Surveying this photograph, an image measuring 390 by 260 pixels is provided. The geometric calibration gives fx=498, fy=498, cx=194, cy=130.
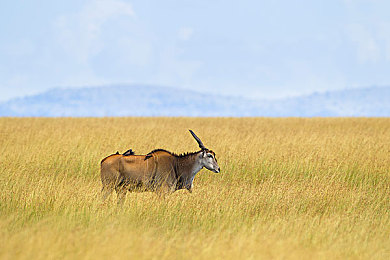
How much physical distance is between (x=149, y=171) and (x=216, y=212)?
1.32 m

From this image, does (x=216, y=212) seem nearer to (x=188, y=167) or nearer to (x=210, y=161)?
(x=210, y=161)

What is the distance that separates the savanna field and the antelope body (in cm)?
24

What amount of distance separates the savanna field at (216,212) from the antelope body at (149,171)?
24 cm

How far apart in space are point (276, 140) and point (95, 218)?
1122 centimetres

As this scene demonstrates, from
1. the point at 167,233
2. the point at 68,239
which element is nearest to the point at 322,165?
the point at 167,233

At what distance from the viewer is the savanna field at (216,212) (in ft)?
18.6

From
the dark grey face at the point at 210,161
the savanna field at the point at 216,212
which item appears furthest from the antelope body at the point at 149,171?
the savanna field at the point at 216,212

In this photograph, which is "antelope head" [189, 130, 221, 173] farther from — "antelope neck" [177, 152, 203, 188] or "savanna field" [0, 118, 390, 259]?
"savanna field" [0, 118, 390, 259]

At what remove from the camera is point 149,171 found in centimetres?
827

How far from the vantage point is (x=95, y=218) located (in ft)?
23.7

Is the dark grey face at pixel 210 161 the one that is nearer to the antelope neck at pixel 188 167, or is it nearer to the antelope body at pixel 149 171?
the antelope body at pixel 149 171

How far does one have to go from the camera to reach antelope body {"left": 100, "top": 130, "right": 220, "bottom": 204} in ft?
26.9

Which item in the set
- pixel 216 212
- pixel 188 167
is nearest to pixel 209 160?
pixel 188 167

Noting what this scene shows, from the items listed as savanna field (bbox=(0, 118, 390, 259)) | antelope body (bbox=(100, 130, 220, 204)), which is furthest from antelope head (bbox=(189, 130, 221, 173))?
savanna field (bbox=(0, 118, 390, 259))
